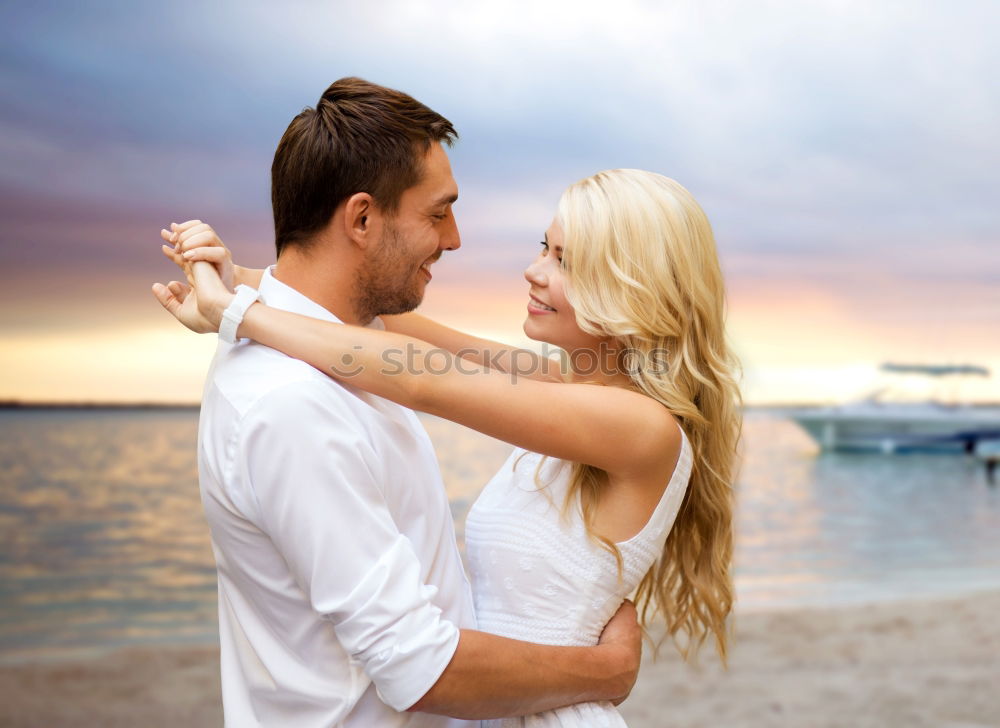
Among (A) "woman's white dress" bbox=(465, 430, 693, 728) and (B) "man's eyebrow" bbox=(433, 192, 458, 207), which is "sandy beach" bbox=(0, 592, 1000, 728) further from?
(B) "man's eyebrow" bbox=(433, 192, 458, 207)

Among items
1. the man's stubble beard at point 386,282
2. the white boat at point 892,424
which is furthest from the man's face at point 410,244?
the white boat at point 892,424

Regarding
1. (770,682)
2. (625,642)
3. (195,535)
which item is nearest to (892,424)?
(195,535)

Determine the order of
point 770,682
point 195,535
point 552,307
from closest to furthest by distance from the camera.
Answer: point 552,307, point 770,682, point 195,535

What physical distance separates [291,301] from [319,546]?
578mm

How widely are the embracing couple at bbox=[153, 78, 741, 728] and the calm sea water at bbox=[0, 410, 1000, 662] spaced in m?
7.99

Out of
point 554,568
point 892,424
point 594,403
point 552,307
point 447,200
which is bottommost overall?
point 892,424

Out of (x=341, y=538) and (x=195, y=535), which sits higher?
(x=341, y=538)

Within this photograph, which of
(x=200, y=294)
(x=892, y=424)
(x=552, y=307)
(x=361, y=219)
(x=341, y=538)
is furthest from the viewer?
(x=892, y=424)

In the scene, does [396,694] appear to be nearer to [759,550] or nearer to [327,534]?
[327,534]

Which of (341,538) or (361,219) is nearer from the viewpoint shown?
(341,538)

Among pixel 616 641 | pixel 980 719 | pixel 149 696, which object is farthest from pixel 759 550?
pixel 616 641

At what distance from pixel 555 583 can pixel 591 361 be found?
0.54 meters

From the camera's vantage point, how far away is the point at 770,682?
6.94 m

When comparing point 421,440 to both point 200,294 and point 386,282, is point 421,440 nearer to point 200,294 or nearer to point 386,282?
point 386,282
